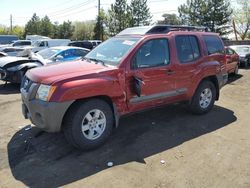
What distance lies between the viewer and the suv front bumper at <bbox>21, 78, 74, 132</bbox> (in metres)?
4.35

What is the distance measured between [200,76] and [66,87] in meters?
3.23

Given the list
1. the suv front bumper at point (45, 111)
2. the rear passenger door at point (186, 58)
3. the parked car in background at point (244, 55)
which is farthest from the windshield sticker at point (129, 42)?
the parked car in background at point (244, 55)

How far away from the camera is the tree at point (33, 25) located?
5851 centimetres

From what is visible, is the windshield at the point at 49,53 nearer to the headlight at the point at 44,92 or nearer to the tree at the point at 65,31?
the headlight at the point at 44,92

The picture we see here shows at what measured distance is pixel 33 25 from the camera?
59.5m

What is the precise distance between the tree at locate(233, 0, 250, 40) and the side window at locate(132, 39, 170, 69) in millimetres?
39196

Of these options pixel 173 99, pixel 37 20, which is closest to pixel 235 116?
pixel 173 99

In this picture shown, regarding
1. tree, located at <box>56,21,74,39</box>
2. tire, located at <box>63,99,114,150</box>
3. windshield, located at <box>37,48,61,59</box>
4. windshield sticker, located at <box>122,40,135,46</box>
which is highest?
tree, located at <box>56,21,74,39</box>

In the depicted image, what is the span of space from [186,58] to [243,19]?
39.5 m

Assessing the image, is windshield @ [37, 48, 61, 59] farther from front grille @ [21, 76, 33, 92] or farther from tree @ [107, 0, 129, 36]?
tree @ [107, 0, 129, 36]

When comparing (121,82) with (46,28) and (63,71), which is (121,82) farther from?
(46,28)

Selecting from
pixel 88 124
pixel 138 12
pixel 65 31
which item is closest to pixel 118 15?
pixel 138 12

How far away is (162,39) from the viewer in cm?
578

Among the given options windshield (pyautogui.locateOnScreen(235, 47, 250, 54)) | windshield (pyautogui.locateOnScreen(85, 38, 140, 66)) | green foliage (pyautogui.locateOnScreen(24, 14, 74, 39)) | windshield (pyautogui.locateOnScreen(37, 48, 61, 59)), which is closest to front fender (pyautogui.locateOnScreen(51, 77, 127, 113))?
windshield (pyautogui.locateOnScreen(85, 38, 140, 66))
